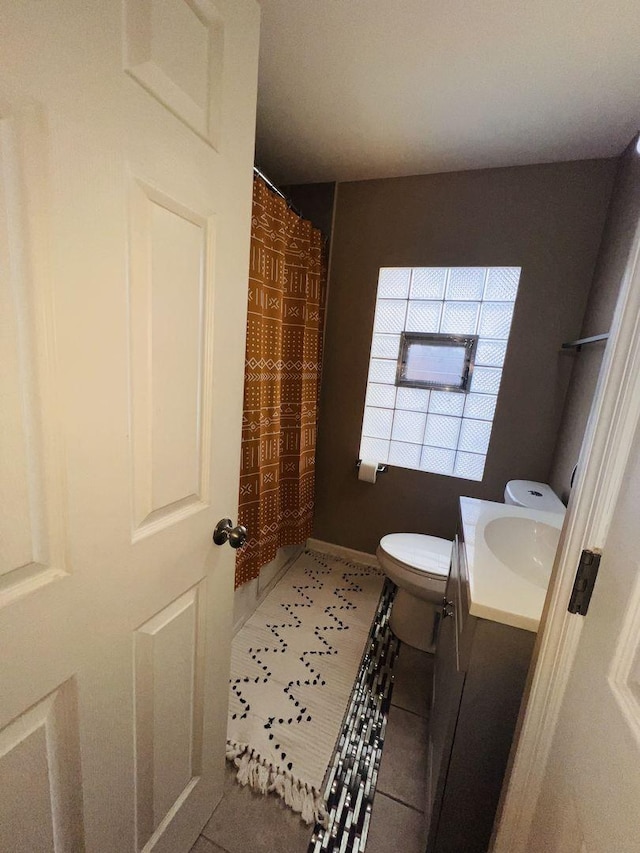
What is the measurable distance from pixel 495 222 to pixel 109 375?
204 cm

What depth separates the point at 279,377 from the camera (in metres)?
1.73

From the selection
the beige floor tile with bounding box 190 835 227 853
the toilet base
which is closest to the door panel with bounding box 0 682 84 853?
the beige floor tile with bounding box 190 835 227 853

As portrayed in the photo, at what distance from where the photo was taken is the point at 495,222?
1.80 metres

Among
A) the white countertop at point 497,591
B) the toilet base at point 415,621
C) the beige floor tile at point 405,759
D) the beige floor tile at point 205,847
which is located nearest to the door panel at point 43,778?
the beige floor tile at point 205,847

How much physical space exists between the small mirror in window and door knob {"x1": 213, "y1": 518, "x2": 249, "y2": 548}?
157 cm

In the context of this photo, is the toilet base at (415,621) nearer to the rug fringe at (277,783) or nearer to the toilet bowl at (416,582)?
the toilet bowl at (416,582)

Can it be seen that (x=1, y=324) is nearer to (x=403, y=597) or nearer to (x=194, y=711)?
(x=194, y=711)

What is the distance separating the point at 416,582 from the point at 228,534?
1.09m

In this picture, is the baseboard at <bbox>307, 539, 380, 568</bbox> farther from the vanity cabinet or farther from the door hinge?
the door hinge

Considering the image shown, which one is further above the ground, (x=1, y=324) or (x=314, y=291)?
(x=314, y=291)

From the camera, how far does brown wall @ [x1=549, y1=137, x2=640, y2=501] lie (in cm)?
139

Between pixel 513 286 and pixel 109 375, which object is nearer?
pixel 109 375

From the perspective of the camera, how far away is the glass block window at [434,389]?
1.92 m

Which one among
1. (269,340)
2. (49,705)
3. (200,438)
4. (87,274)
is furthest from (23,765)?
(269,340)
